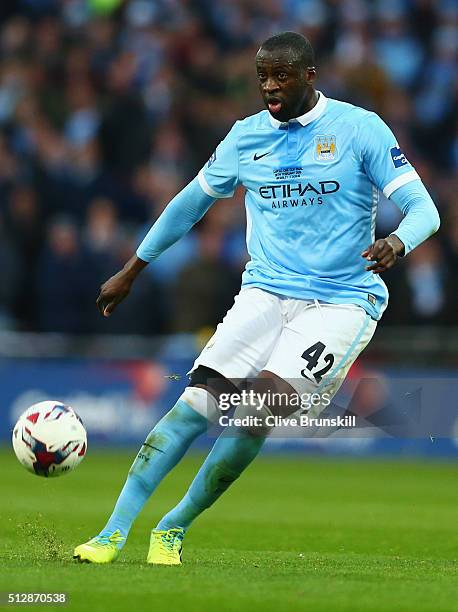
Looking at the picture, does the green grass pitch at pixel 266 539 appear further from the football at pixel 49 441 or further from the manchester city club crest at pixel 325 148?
the manchester city club crest at pixel 325 148

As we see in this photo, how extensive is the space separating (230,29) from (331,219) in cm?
1196

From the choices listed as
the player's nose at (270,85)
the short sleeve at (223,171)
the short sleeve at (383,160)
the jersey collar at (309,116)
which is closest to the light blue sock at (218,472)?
the short sleeve at (223,171)

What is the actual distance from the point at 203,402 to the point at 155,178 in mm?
10049

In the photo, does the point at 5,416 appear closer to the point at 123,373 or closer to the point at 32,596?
the point at 123,373

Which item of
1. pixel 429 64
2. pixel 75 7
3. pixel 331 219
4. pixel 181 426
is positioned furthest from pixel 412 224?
pixel 75 7

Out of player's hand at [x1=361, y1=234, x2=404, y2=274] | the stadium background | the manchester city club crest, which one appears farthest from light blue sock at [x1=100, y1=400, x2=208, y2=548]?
the stadium background

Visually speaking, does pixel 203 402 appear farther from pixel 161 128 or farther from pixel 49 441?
pixel 161 128

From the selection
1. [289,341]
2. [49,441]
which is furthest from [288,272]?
[49,441]

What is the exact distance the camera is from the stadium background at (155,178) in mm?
15891

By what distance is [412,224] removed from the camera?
717 cm

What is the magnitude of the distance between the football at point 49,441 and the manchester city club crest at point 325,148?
6.23ft

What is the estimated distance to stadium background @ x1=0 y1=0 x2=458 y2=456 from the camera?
15891mm

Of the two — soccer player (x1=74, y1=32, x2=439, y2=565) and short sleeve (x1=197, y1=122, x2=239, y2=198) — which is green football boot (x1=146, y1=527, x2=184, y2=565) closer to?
soccer player (x1=74, y1=32, x2=439, y2=565)

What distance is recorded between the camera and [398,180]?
24.1ft
